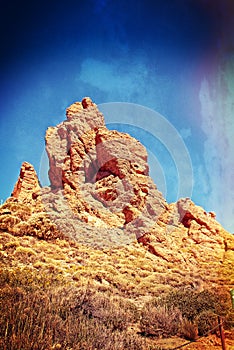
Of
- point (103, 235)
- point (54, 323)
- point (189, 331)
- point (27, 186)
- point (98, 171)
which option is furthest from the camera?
point (27, 186)

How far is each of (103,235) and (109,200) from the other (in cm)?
511

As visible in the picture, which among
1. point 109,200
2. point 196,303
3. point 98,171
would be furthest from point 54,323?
point 98,171

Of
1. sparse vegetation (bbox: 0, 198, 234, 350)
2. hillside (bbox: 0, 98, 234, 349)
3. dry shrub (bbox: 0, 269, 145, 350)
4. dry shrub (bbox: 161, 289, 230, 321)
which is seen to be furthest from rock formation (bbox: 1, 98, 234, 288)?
dry shrub (bbox: 0, 269, 145, 350)

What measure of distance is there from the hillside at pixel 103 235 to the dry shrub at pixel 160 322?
6.0 inches

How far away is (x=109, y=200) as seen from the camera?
2339 centimetres

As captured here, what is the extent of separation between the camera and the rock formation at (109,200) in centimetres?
1882

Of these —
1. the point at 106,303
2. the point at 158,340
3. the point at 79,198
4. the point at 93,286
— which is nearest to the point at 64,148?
the point at 79,198

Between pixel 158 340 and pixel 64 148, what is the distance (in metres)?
23.5

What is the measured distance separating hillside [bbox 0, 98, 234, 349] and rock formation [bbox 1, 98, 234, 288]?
0.33 ft

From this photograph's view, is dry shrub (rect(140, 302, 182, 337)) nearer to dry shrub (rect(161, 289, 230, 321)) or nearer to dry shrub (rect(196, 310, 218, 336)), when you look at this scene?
dry shrub (rect(161, 289, 230, 321))

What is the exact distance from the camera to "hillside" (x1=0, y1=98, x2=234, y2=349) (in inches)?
342

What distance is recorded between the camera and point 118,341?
497 cm

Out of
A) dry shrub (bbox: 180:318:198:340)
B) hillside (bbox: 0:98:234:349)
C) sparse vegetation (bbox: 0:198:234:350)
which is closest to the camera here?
sparse vegetation (bbox: 0:198:234:350)

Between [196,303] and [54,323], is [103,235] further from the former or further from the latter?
[54,323]
